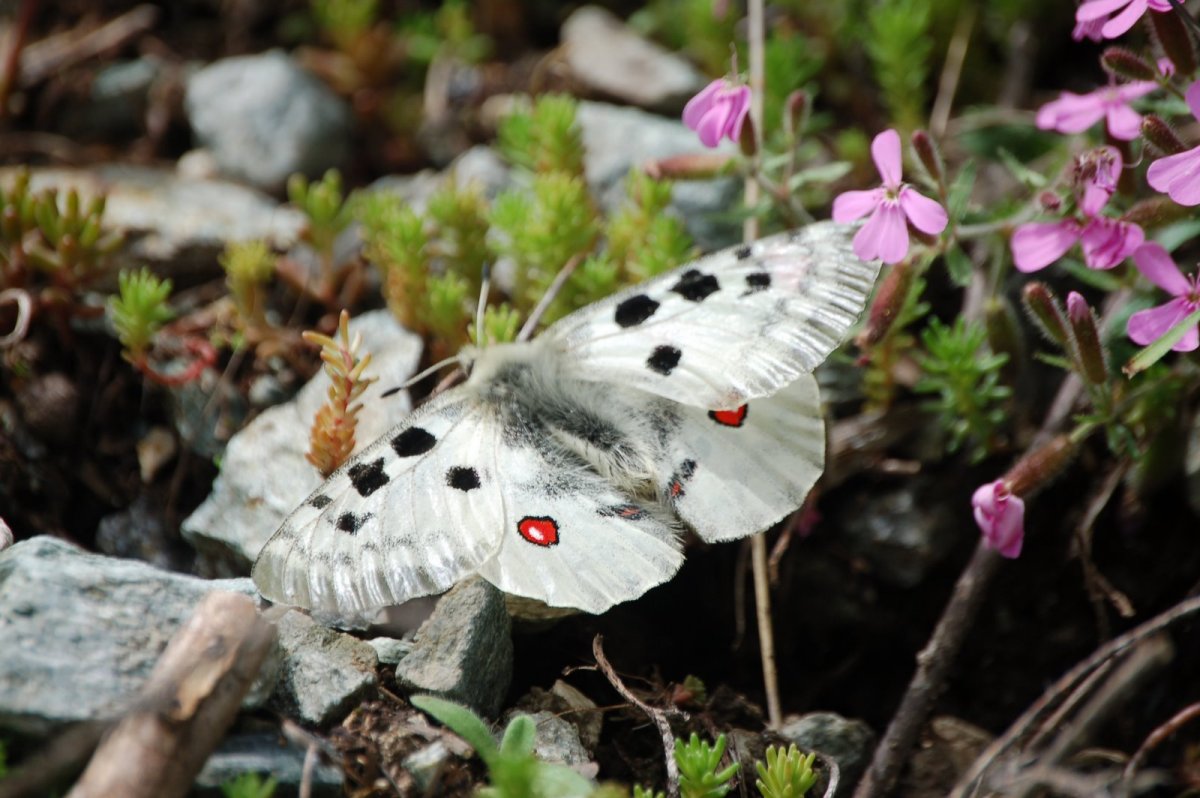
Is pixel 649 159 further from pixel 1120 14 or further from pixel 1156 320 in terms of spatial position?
pixel 1156 320

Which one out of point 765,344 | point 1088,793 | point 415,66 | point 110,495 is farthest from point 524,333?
point 415,66

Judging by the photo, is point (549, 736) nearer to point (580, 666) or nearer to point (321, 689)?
point (580, 666)

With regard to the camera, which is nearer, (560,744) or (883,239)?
(560,744)

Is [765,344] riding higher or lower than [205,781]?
higher

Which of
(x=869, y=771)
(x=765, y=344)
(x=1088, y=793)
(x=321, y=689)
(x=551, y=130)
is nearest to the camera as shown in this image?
(x=1088, y=793)

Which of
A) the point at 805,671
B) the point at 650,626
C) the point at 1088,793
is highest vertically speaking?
the point at 1088,793

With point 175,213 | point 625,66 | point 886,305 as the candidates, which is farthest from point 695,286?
point 175,213

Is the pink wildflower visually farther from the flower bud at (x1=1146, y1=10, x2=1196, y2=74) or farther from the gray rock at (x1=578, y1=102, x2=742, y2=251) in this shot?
the gray rock at (x1=578, y1=102, x2=742, y2=251)

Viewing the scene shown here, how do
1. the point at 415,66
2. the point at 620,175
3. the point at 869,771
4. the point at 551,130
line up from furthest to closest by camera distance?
the point at 415,66 < the point at 620,175 < the point at 551,130 < the point at 869,771
